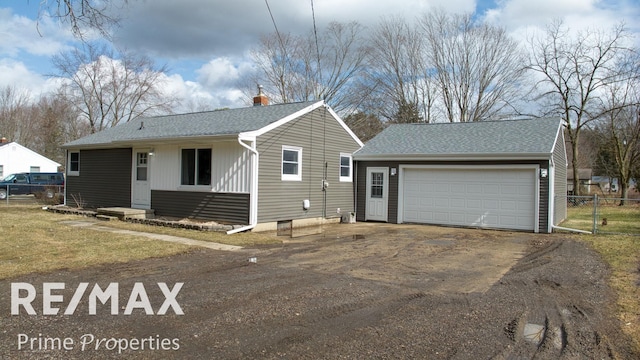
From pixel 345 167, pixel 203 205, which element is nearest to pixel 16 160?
pixel 203 205

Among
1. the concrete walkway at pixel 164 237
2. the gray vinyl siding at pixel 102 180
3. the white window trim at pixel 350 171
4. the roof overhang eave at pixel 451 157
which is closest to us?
the concrete walkway at pixel 164 237

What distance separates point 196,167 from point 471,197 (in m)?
9.52

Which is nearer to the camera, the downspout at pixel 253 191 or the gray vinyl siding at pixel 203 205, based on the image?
the downspout at pixel 253 191

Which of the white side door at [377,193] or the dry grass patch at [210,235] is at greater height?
the white side door at [377,193]

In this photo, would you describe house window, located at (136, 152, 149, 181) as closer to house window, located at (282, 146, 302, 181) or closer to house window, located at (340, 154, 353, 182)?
house window, located at (282, 146, 302, 181)

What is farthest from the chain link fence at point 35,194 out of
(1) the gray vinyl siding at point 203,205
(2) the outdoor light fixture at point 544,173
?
(2) the outdoor light fixture at point 544,173

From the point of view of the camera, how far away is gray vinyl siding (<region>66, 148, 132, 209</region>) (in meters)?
16.4

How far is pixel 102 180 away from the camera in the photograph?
17.2m

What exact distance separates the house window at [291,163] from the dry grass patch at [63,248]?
514 cm

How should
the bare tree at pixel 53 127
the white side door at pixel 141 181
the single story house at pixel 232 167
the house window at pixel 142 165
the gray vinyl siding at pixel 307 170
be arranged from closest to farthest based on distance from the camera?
the single story house at pixel 232 167 → the gray vinyl siding at pixel 307 170 → the white side door at pixel 141 181 → the house window at pixel 142 165 → the bare tree at pixel 53 127

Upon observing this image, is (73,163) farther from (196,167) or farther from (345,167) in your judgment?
(345,167)

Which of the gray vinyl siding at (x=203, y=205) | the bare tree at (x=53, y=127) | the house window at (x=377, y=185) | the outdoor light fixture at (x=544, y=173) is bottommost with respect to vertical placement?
the gray vinyl siding at (x=203, y=205)

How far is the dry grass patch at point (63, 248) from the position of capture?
7699mm

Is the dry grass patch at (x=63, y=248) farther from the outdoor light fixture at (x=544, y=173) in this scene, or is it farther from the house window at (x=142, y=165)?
the outdoor light fixture at (x=544, y=173)
